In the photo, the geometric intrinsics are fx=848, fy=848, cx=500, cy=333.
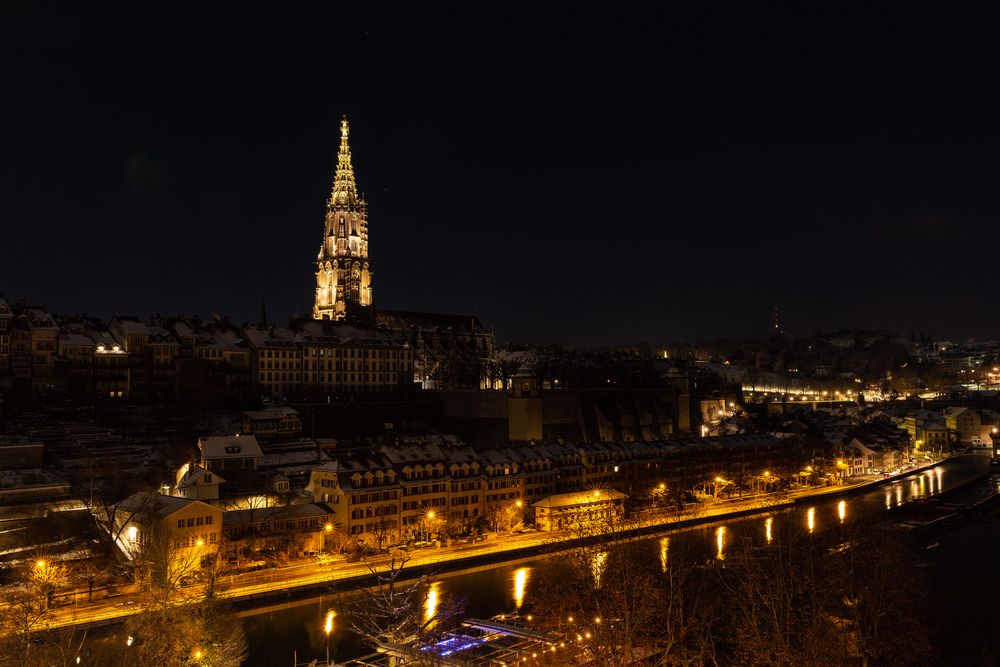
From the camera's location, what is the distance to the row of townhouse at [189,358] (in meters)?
37.0

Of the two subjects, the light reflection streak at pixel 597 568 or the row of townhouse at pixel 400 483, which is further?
the row of townhouse at pixel 400 483

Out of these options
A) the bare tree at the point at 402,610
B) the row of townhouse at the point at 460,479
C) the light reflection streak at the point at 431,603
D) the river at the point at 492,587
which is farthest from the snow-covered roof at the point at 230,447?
the light reflection streak at the point at 431,603

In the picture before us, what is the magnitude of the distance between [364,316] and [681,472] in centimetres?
2931

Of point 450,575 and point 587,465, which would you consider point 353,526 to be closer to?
point 450,575

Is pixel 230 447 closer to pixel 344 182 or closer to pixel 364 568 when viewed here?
pixel 364 568

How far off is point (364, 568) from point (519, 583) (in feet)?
15.9

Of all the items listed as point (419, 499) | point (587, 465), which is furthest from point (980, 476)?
point (419, 499)

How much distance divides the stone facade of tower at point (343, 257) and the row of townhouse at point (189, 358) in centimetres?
1779

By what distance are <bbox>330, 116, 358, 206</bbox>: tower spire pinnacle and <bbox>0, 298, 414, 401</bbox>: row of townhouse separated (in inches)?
914

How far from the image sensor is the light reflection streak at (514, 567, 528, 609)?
A: 23889 millimetres

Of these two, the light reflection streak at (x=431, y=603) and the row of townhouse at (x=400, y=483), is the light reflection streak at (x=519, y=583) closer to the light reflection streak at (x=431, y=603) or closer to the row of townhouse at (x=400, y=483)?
the light reflection streak at (x=431, y=603)

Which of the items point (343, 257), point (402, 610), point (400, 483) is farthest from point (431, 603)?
point (343, 257)

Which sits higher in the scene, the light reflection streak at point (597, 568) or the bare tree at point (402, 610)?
the light reflection streak at point (597, 568)

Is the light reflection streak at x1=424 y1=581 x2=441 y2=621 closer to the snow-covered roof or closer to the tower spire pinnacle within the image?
the snow-covered roof
